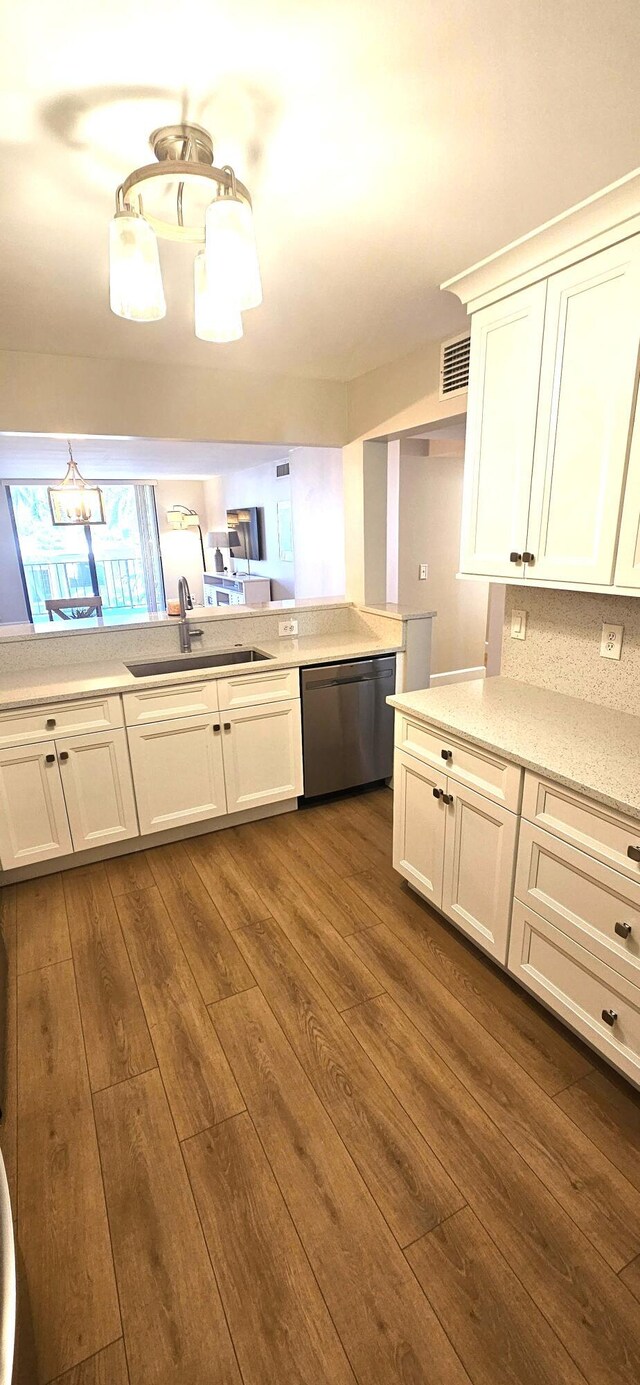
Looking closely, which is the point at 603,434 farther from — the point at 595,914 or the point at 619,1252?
the point at 619,1252

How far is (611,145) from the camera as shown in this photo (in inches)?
55.4

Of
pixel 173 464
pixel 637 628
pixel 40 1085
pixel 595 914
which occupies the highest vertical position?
pixel 173 464

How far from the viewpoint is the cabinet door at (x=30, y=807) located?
2473 millimetres

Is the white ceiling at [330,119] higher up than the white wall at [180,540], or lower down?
higher up

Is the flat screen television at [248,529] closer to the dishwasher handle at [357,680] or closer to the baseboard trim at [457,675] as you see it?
the baseboard trim at [457,675]

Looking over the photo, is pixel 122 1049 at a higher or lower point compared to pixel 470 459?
lower

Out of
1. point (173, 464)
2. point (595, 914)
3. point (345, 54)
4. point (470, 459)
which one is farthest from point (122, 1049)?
point (173, 464)

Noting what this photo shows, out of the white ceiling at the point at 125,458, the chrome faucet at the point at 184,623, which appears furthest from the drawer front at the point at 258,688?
the white ceiling at the point at 125,458

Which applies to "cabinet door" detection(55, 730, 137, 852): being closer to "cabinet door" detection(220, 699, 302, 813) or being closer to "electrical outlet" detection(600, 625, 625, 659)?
"cabinet door" detection(220, 699, 302, 813)

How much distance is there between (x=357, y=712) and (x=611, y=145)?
240 cm

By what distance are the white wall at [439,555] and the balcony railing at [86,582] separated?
5.39 m

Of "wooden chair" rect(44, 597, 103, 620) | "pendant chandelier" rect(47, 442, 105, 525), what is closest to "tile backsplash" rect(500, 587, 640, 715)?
"pendant chandelier" rect(47, 442, 105, 525)

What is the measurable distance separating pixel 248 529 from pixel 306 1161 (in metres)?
7.02

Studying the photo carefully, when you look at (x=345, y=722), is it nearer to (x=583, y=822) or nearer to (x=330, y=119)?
(x=583, y=822)
